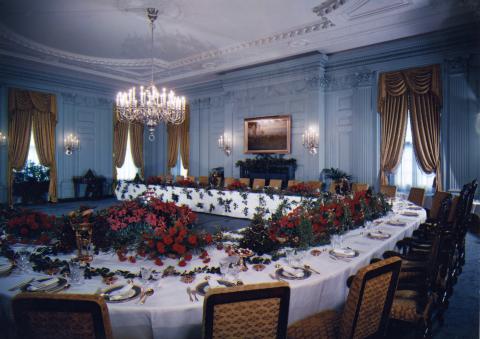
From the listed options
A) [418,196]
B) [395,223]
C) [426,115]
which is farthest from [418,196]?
[395,223]

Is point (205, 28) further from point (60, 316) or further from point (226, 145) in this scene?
point (60, 316)

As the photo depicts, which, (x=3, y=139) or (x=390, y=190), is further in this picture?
(x=3, y=139)

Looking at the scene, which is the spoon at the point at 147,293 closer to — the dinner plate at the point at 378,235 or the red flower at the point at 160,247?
the red flower at the point at 160,247

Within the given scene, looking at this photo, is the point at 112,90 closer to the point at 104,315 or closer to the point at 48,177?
the point at 48,177

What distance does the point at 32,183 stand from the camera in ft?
28.5

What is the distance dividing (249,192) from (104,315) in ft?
15.6

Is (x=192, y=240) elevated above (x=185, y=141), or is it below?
below

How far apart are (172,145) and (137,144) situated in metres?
1.39

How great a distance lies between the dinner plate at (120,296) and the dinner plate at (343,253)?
1332 mm

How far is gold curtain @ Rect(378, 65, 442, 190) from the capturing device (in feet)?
20.3

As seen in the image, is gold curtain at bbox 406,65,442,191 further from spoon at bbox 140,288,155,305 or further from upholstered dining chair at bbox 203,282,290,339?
spoon at bbox 140,288,155,305

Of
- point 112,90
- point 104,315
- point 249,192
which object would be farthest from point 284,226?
point 112,90

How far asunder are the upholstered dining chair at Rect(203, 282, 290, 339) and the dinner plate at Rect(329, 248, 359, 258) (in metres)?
1.06

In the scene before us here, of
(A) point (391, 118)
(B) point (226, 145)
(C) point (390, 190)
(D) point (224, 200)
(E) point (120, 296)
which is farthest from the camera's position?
(B) point (226, 145)
